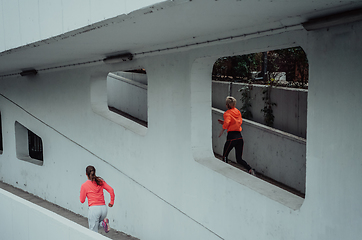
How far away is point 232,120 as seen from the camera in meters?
7.00

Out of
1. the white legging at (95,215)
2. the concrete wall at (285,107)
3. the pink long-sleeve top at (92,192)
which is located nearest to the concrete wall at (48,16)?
the pink long-sleeve top at (92,192)

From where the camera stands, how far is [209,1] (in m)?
3.54

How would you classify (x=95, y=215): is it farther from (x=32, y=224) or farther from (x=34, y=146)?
(x=34, y=146)

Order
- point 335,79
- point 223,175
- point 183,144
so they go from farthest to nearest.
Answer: point 183,144
point 223,175
point 335,79

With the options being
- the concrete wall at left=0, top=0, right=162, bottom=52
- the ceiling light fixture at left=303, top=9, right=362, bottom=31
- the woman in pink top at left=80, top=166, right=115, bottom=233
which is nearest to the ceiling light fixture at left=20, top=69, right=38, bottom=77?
the concrete wall at left=0, top=0, right=162, bottom=52

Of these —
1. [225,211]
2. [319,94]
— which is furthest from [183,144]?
[319,94]

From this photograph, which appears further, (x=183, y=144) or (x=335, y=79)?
(x=183, y=144)

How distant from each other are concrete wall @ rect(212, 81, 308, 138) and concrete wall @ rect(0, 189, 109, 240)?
206 inches

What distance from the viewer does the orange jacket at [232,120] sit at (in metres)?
6.90

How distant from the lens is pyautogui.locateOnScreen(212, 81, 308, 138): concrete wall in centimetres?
769

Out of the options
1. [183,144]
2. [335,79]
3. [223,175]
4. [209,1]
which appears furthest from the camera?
[183,144]

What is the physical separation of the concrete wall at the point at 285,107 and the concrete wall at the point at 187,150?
2397 millimetres

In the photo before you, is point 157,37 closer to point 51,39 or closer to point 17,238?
point 51,39

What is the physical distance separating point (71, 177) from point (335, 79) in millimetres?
7681
